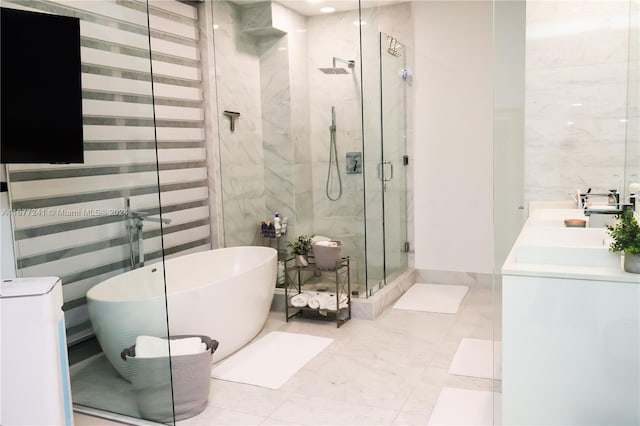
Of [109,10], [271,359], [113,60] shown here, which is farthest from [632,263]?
[109,10]

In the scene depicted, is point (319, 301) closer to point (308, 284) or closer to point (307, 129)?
point (308, 284)

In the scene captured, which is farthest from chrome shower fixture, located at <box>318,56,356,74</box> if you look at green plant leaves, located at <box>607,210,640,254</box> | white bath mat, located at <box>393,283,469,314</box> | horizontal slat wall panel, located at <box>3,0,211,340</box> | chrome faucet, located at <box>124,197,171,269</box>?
green plant leaves, located at <box>607,210,640,254</box>

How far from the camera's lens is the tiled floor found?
2.89 m

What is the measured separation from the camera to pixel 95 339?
288cm

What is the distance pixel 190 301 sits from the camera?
128 inches

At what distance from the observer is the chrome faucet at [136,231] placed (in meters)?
2.78

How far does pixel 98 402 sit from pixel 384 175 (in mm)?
3076

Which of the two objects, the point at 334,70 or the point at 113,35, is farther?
the point at 334,70

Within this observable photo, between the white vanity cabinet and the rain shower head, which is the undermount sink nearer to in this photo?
the white vanity cabinet

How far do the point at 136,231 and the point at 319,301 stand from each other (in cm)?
201

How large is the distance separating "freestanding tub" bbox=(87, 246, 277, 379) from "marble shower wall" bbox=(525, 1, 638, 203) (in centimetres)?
205

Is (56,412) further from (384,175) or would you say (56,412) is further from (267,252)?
(384,175)

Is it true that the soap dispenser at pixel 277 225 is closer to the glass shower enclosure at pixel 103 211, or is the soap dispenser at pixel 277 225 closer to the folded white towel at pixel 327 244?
the folded white towel at pixel 327 244

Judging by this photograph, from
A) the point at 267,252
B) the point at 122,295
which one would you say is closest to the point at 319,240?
the point at 267,252
